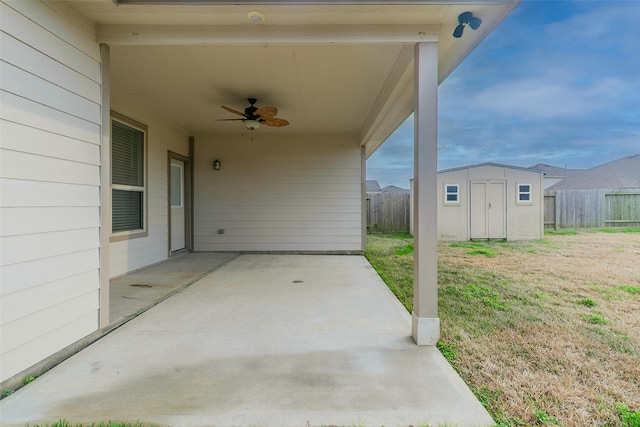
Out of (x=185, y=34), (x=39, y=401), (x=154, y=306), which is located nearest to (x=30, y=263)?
(x=39, y=401)

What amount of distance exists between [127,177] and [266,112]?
2414mm

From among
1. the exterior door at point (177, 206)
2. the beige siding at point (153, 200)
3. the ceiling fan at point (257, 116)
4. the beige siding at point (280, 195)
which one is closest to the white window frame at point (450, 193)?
the beige siding at point (280, 195)

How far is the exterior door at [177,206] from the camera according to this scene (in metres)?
6.27

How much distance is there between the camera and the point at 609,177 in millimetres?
18047

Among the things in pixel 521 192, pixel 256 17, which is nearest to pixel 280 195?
pixel 256 17

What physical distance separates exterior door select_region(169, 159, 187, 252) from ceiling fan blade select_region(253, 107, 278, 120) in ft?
9.41

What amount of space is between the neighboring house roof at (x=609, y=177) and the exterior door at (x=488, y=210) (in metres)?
11.5

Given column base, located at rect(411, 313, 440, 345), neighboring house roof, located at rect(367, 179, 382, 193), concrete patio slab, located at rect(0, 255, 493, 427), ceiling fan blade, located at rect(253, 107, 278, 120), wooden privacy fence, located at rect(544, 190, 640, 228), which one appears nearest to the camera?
concrete patio slab, located at rect(0, 255, 493, 427)

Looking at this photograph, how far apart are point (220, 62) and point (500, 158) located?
2758 cm

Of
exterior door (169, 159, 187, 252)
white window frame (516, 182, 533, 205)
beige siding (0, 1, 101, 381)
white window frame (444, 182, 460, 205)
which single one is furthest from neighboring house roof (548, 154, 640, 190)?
beige siding (0, 1, 101, 381)

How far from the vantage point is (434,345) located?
2395 mm

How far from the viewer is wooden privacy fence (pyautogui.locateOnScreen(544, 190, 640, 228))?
10523mm

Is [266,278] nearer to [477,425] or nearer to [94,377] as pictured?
[94,377]

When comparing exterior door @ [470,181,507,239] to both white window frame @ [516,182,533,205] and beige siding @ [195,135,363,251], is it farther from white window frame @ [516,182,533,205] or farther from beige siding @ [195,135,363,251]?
beige siding @ [195,135,363,251]
